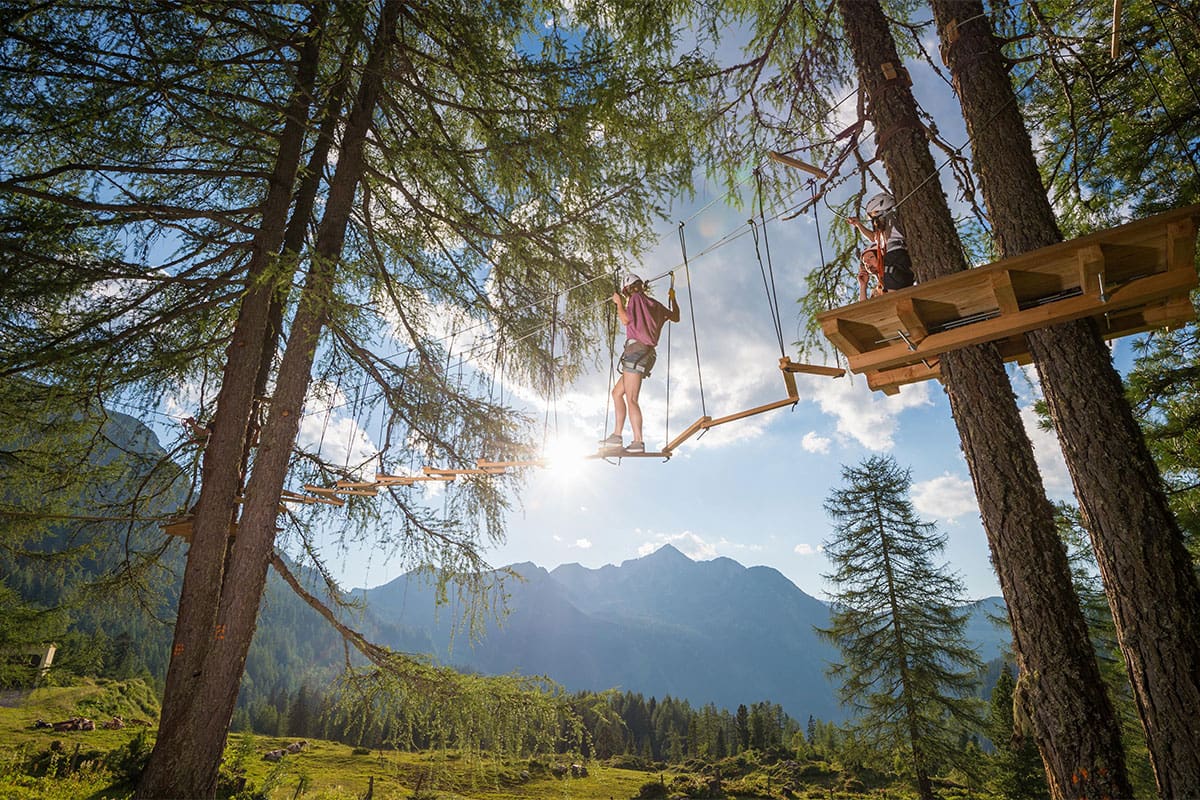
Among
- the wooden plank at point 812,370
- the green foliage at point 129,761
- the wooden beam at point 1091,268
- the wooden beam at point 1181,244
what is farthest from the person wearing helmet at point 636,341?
the green foliage at point 129,761

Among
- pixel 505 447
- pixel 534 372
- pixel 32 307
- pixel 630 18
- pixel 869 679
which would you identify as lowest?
pixel 869 679

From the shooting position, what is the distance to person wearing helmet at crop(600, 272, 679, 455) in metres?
5.19

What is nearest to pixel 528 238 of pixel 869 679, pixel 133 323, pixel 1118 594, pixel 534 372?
pixel 534 372

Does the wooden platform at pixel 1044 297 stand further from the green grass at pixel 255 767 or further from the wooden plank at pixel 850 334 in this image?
the green grass at pixel 255 767

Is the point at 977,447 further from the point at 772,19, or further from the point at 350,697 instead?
the point at 350,697

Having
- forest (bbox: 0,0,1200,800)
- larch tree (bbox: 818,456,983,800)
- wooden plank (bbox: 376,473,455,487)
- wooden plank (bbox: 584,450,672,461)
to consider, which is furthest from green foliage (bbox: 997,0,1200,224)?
larch tree (bbox: 818,456,983,800)

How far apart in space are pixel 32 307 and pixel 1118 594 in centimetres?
899

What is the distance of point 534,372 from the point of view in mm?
7371

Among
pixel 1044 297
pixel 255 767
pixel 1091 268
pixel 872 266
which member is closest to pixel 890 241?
pixel 872 266

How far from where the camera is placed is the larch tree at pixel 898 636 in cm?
1611

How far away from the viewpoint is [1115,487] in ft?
10.7

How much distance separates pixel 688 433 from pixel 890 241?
2.32 meters

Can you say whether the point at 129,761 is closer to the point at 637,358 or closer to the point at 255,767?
the point at 255,767

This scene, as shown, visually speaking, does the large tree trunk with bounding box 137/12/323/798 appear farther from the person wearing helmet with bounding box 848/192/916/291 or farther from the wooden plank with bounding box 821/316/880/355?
the person wearing helmet with bounding box 848/192/916/291
